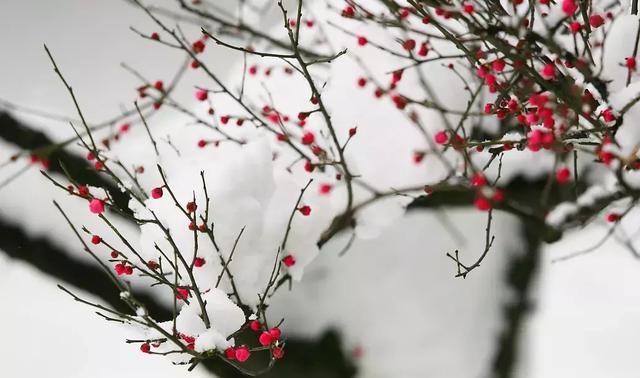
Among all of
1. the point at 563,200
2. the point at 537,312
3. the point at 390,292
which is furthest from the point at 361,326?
the point at 563,200

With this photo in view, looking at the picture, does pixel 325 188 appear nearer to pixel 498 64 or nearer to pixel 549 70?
pixel 498 64

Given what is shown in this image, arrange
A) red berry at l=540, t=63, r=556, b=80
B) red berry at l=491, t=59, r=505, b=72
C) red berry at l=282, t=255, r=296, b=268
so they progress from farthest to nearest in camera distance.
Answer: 1. red berry at l=282, t=255, r=296, b=268
2. red berry at l=491, t=59, r=505, b=72
3. red berry at l=540, t=63, r=556, b=80

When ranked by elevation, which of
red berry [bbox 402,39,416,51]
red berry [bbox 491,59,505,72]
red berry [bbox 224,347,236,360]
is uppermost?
red berry [bbox 402,39,416,51]

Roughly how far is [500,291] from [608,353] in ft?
3.36

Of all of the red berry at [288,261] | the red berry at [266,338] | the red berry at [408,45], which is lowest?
the red berry at [266,338]

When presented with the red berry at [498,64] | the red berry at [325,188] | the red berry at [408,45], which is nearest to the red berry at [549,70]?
the red berry at [498,64]

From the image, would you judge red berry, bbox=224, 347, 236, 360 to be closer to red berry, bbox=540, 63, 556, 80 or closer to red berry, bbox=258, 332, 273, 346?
red berry, bbox=258, 332, 273, 346

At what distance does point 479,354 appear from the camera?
385cm

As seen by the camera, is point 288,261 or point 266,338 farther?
point 288,261

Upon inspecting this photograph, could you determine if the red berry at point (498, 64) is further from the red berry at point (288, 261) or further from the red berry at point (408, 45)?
the red berry at point (288, 261)

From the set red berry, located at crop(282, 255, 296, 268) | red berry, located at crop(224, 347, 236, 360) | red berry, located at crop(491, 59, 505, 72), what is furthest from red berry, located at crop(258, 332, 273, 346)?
red berry, located at crop(491, 59, 505, 72)

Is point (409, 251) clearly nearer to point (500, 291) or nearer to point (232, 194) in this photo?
point (500, 291)

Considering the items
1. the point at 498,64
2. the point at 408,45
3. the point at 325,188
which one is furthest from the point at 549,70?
the point at 325,188

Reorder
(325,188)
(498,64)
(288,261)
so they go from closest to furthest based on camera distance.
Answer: (498,64) < (288,261) < (325,188)
